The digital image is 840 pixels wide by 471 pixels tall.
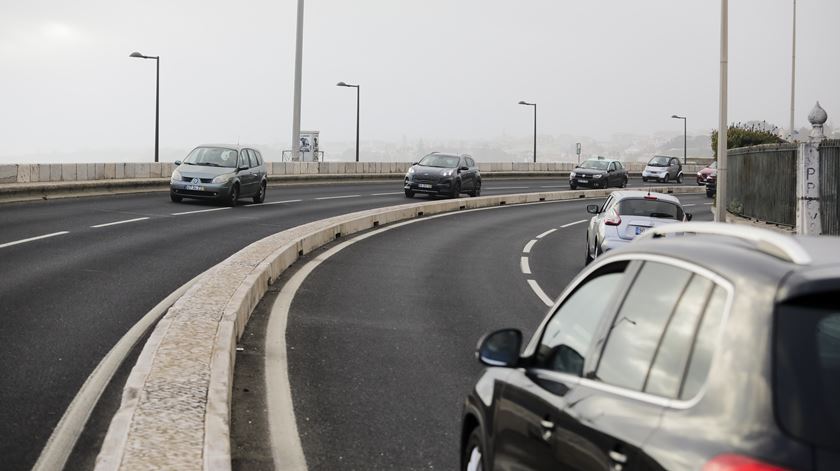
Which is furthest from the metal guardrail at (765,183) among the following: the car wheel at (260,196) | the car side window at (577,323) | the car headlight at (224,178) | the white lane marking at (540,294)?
the car side window at (577,323)

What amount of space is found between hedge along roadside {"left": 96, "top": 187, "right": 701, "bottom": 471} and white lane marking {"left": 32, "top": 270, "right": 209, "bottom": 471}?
393mm

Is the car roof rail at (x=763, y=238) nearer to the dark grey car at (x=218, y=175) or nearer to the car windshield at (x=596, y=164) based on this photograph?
the dark grey car at (x=218, y=175)

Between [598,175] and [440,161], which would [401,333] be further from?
[598,175]

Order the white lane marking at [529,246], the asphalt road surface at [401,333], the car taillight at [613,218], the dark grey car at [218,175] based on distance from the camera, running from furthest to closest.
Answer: the dark grey car at [218,175]
the white lane marking at [529,246]
the car taillight at [613,218]
the asphalt road surface at [401,333]

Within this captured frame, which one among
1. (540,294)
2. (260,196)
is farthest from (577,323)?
(260,196)

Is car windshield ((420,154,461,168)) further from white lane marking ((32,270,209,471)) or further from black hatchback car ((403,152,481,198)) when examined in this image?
white lane marking ((32,270,209,471))

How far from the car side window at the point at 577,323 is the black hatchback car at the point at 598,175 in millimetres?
50082

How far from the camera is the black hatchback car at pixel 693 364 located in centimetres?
259

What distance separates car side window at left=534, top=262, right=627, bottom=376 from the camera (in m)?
3.79

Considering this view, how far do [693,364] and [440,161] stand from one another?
37.2 meters

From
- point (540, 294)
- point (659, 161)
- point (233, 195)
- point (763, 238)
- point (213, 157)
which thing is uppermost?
point (659, 161)

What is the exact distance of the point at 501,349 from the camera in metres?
4.23

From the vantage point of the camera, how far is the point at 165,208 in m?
28.3

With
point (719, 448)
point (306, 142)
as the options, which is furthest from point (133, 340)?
point (306, 142)
